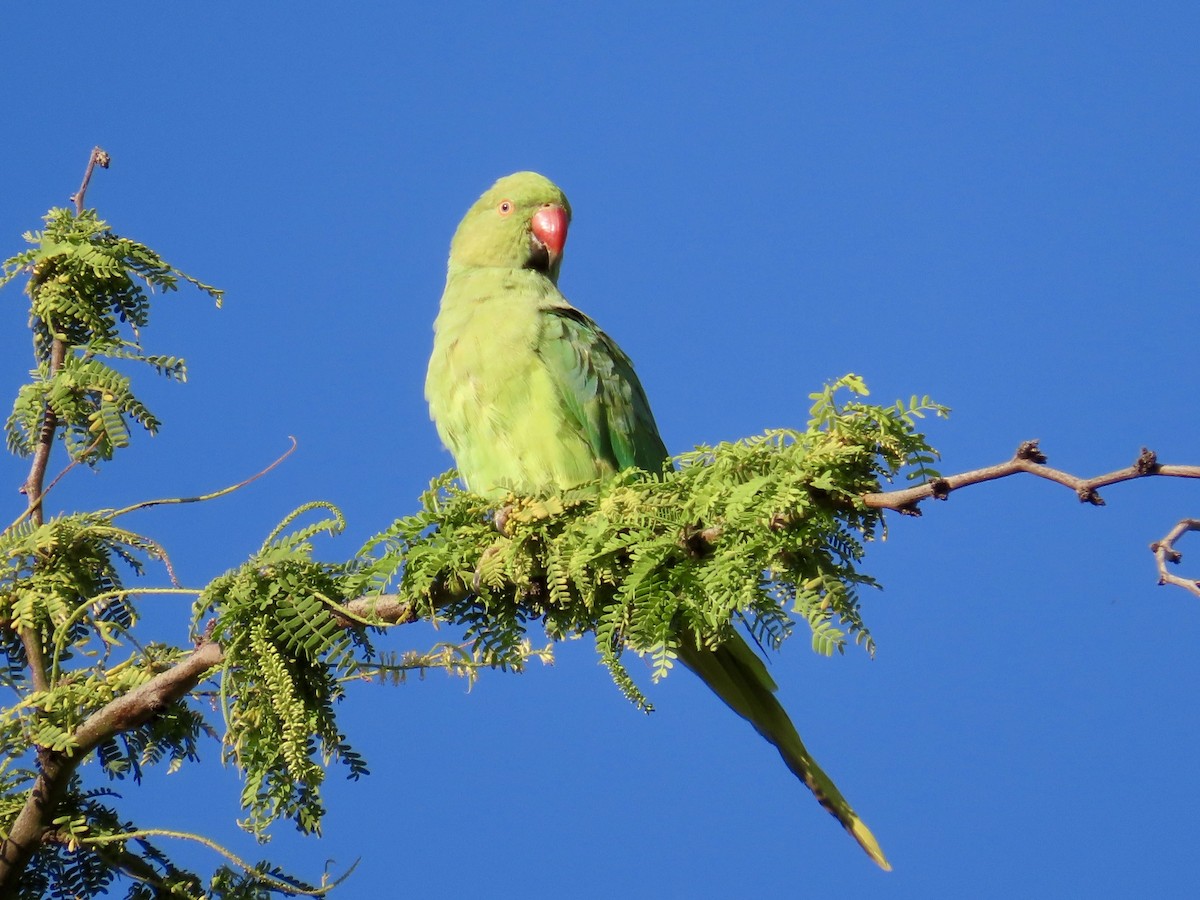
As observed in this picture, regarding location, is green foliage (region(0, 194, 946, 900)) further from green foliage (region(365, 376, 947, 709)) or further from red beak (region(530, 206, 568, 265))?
red beak (region(530, 206, 568, 265))

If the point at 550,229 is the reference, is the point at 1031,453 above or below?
below

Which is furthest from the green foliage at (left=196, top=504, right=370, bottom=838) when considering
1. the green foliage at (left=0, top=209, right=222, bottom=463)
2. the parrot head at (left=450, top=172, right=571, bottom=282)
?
the parrot head at (left=450, top=172, right=571, bottom=282)

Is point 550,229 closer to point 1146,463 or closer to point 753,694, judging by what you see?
point 753,694

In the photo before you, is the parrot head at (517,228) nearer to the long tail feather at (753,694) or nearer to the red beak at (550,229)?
the red beak at (550,229)

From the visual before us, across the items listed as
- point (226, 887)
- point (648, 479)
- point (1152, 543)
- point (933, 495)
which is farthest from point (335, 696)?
point (1152, 543)

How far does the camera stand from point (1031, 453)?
206cm

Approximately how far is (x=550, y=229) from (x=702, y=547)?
3068 mm

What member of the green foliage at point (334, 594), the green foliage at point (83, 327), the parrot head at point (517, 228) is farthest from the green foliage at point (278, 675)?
the parrot head at point (517, 228)

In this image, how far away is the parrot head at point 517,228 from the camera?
17.9 feet

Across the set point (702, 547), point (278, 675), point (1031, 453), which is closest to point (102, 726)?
point (278, 675)

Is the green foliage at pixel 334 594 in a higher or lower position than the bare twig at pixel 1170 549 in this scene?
higher

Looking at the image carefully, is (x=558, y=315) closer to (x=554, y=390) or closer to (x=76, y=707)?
(x=554, y=390)

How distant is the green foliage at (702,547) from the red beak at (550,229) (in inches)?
103

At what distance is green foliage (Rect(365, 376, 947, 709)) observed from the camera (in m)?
2.58
